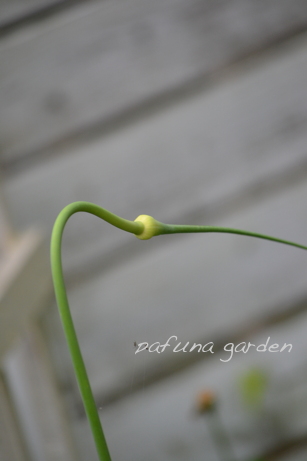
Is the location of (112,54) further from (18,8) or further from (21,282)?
(21,282)

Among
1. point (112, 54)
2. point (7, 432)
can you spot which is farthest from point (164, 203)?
point (7, 432)

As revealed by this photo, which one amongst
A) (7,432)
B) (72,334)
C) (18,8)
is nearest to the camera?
(72,334)

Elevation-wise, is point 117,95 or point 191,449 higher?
point 117,95

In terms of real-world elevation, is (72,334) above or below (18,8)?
below

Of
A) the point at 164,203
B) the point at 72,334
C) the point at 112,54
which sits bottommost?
the point at 72,334

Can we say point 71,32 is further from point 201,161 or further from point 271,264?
point 271,264

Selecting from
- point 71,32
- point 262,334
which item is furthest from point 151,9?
point 262,334

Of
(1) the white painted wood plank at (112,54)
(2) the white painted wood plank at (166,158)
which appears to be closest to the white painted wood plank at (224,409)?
(2) the white painted wood plank at (166,158)

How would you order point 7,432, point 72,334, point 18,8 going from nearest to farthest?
point 72,334 < point 7,432 < point 18,8
